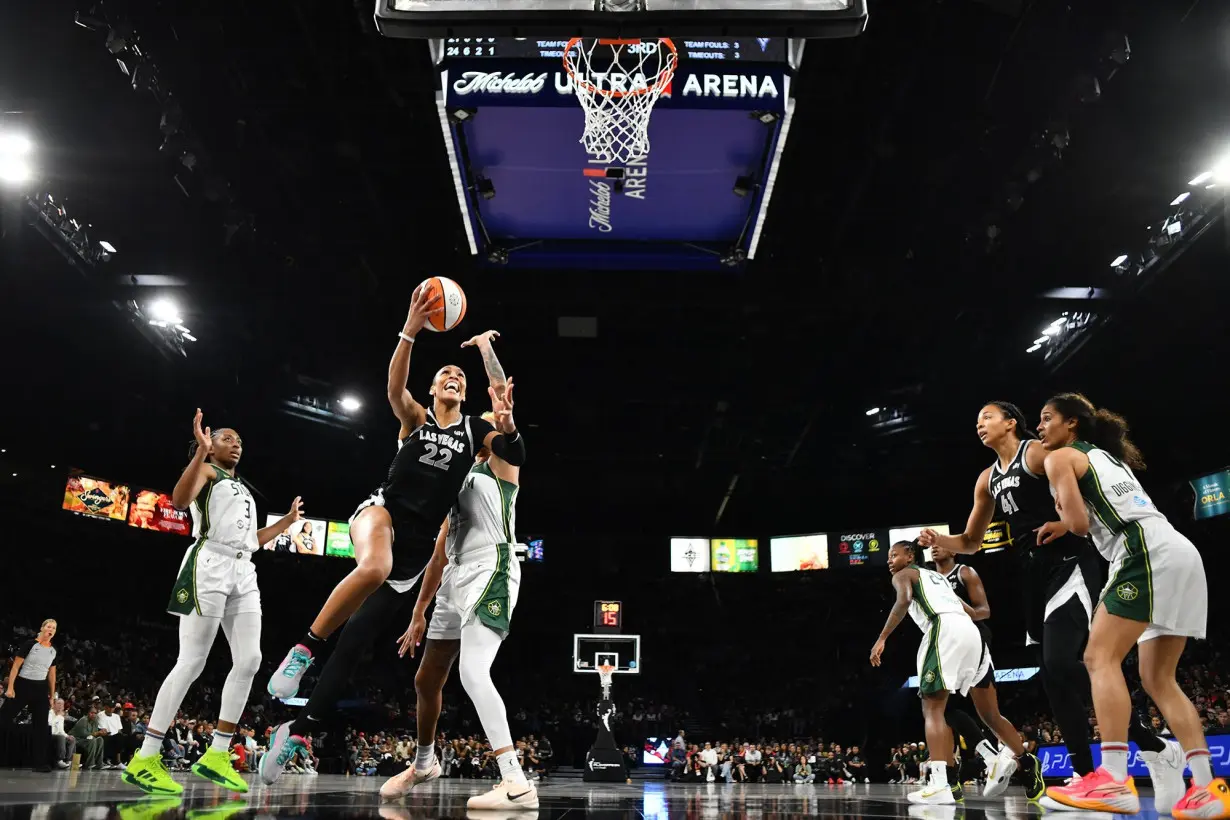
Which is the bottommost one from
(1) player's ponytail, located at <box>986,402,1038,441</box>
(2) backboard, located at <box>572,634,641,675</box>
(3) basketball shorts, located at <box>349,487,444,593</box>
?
(2) backboard, located at <box>572,634,641,675</box>

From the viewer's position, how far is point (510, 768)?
3.80m

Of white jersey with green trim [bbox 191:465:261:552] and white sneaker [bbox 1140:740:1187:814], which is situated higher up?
white jersey with green trim [bbox 191:465:261:552]

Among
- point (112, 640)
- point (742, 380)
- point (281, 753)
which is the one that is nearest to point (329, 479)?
point (112, 640)

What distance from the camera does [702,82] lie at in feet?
23.8

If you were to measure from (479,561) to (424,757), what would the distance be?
1286 millimetres

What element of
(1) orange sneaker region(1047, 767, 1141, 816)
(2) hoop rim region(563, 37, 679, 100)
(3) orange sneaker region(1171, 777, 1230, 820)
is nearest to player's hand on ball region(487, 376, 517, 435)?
(1) orange sneaker region(1047, 767, 1141, 816)

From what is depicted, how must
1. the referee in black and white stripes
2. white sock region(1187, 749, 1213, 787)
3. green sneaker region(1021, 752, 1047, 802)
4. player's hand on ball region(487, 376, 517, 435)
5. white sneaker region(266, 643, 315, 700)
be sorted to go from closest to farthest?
white sock region(1187, 749, 1213, 787) < white sneaker region(266, 643, 315, 700) < player's hand on ball region(487, 376, 517, 435) < green sneaker region(1021, 752, 1047, 802) < the referee in black and white stripes

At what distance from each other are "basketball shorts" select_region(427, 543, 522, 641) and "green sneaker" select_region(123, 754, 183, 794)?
5.21ft

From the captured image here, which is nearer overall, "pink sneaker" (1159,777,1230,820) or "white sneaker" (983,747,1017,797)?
"pink sneaker" (1159,777,1230,820)

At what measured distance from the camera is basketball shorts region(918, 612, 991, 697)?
20.4 feet

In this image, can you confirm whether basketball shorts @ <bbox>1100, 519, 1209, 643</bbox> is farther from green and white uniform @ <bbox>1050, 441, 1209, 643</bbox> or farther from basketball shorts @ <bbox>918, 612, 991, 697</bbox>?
basketball shorts @ <bbox>918, 612, 991, 697</bbox>

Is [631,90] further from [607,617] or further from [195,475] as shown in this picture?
[607,617]

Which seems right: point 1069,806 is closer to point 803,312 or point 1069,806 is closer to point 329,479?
point 803,312

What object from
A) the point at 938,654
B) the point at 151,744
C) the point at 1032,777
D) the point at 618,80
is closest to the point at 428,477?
the point at 151,744
